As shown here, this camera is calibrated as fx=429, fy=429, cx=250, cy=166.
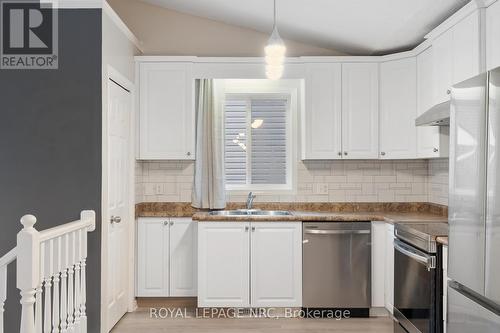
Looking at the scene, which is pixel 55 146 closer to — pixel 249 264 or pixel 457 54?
pixel 249 264

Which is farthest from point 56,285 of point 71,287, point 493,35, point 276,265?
point 493,35

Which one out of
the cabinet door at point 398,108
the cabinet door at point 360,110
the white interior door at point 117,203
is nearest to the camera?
the white interior door at point 117,203

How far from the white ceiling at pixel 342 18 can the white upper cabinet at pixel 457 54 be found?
22 cm

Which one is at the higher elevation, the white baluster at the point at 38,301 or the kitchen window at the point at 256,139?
the kitchen window at the point at 256,139

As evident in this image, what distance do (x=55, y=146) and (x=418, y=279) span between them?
2.78 meters

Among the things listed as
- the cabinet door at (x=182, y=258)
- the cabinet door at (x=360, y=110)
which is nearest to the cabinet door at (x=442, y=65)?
the cabinet door at (x=360, y=110)

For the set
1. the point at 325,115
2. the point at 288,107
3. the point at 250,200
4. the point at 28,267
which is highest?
the point at 288,107

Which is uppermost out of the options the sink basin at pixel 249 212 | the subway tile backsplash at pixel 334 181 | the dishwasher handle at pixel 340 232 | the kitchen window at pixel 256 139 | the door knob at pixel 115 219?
the kitchen window at pixel 256 139

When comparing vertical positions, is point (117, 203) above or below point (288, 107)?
below

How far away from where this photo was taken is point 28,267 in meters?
2.08

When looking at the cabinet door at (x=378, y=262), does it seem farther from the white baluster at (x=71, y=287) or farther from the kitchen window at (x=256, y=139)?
the white baluster at (x=71, y=287)

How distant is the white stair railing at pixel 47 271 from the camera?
6.80 feet

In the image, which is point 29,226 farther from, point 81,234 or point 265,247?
point 265,247

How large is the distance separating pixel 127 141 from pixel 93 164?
0.87 m
